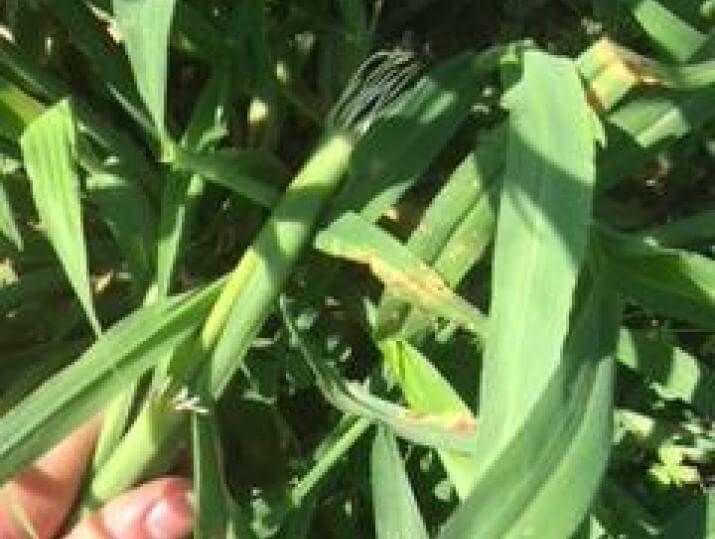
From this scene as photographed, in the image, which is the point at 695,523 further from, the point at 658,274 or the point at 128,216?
the point at 128,216

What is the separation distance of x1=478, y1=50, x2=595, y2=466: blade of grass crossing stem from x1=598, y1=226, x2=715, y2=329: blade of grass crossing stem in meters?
0.09

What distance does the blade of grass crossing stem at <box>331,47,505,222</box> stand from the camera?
98 cm

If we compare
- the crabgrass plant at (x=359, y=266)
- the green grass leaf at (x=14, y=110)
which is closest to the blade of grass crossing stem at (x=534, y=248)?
the crabgrass plant at (x=359, y=266)

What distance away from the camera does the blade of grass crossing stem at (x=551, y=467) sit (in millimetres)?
731

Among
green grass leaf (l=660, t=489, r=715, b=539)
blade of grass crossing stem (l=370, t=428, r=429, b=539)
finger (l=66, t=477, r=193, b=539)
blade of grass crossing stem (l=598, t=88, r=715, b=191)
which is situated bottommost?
green grass leaf (l=660, t=489, r=715, b=539)

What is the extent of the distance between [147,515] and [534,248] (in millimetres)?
348

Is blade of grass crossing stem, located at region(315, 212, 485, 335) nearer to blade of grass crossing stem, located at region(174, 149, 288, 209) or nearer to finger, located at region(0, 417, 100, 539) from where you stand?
blade of grass crossing stem, located at region(174, 149, 288, 209)

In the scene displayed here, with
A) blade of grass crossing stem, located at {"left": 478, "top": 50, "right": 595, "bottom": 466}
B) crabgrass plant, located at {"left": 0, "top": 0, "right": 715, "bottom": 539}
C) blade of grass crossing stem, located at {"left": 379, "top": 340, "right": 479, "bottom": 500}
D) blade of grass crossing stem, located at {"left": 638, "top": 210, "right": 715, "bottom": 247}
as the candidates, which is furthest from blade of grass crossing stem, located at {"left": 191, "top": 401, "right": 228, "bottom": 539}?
blade of grass crossing stem, located at {"left": 638, "top": 210, "right": 715, "bottom": 247}

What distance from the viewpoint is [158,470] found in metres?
1.02

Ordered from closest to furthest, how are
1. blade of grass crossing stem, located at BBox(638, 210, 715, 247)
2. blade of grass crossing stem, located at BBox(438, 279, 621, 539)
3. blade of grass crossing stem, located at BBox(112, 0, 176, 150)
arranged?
blade of grass crossing stem, located at BBox(438, 279, 621, 539) → blade of grass crossing stem, located at BBox(112, 0, 176, 150) → blade of grass crossing stem, located at BBox(638, 210, 715, 247)

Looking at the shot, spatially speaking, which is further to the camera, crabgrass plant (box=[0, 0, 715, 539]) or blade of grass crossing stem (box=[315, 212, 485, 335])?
blade of grass crossing stem (box=[315, 212, 485, 335])

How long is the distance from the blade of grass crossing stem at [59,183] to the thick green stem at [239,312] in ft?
0.25

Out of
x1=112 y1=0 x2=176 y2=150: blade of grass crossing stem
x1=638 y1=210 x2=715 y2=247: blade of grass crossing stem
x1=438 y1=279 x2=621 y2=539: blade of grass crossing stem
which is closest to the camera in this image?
x1=438 y1=279 x2=621 y2=539: blade of grass crossing stem

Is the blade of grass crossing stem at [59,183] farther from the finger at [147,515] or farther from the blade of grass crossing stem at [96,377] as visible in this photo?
the finger at [147,515]
